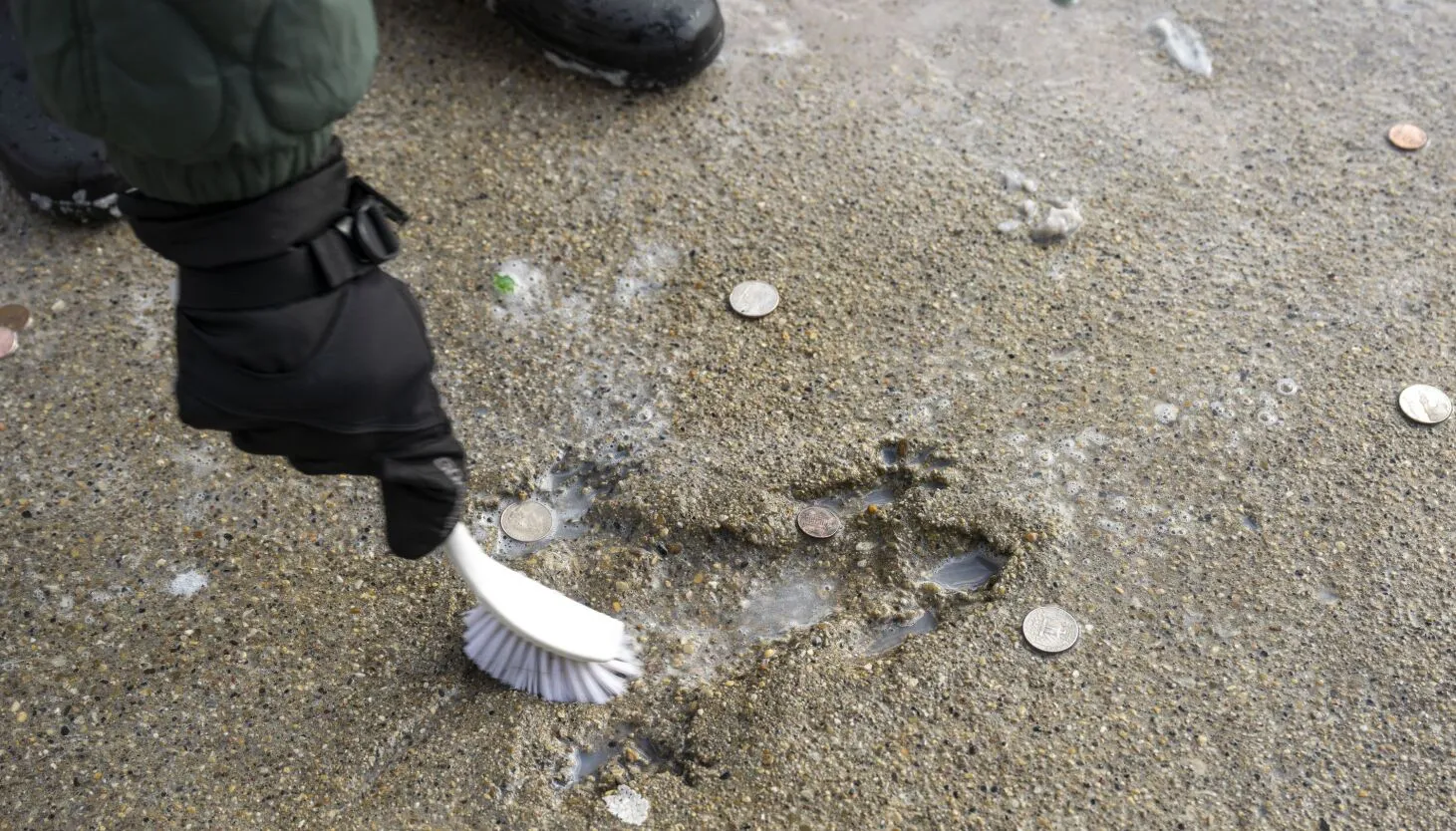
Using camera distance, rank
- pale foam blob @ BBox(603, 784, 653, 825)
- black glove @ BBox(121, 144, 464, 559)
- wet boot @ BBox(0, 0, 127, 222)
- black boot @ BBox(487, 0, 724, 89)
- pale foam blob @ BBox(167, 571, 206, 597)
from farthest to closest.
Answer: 1. black boot @ BBox(487, 0, 724, 89)
2. wet boot @ BBox(0, 0, 127, 222)
3. pale foam blob @ BBox(167, 571, 206, 597)
4. pale foam blob @ BBox(603, 784, 653, 825)
5. black glove @ BBox(121, 144, 464, 559)

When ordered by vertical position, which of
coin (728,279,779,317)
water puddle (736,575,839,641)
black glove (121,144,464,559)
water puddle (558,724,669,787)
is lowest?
water puddle (736,575,839,641)

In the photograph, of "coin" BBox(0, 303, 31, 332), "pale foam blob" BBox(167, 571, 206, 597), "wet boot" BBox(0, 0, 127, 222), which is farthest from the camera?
"wet boot" BBox(0, 0, 127, 222)

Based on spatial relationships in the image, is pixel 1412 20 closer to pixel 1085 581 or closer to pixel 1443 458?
pixel 1443 458

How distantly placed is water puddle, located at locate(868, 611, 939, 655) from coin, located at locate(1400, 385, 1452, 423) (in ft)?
3.44

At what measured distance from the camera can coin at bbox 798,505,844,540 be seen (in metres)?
2.10

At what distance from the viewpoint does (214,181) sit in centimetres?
123

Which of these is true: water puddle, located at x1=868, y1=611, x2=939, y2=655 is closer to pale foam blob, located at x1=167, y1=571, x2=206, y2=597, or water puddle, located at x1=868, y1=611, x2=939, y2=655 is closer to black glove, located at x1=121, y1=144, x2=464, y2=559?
black glove, located at x1=121, y1=144, x2=464, y2=559

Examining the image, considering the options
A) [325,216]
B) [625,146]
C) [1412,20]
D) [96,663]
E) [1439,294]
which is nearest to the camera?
[325,216]

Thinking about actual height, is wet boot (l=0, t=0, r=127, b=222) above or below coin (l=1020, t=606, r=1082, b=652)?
above

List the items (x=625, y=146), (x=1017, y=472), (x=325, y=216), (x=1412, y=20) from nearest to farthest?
(x=325, y=216), (x=1017, y=472), (x=625, y=146), (x=1412, y=20)

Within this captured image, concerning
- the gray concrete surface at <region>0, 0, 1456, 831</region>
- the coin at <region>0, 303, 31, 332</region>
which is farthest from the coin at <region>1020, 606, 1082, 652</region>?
the coin at <region>0, 303, 31, 332</region>

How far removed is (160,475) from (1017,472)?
1560 mm

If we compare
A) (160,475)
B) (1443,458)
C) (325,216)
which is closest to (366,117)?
(160,475)

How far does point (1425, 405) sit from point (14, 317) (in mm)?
2803
